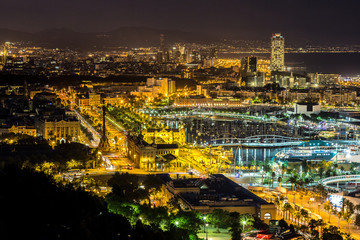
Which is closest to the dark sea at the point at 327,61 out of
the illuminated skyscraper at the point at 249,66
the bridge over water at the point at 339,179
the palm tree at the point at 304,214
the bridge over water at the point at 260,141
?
the illuminated skyscraper at the point at 249,66

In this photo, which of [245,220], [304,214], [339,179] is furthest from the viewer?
[339,179]

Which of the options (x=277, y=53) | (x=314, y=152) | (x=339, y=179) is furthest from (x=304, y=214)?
(x=277, y=53)

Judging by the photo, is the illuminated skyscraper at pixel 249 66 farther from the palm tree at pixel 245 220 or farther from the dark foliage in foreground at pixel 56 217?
the dark foliage in foreground at pixel 56 217

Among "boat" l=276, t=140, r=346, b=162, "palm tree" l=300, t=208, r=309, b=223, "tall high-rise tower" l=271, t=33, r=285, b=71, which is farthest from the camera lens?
"tall high-rise tower" l=271, t=33, r=285, b=71

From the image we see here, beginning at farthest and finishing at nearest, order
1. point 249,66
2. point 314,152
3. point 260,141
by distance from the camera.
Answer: point 249,66, point 260,141, point 314,152

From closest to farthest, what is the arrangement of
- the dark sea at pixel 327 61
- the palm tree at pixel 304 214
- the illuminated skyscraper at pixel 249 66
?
the palm tree at pixel 304 214 < the illuminated skyscraper at pixel 249 66 < the dark sea at pixel 327 61

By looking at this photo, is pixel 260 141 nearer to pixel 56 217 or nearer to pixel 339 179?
pixel 339 179

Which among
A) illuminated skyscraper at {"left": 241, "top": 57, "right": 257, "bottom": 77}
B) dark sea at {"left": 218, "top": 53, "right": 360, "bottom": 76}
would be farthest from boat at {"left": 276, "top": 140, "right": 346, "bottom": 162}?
dark sea at {"left": 218, "top": 53, "right": 360, "bottom": 76}

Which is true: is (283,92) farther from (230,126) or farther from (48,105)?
(48,105)

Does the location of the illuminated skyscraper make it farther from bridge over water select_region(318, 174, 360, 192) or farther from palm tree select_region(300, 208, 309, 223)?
palm tree select_region(300, 208, 309, 223)
